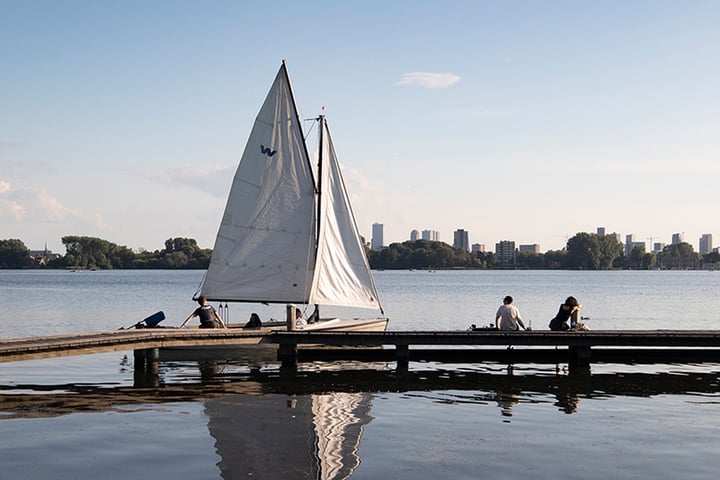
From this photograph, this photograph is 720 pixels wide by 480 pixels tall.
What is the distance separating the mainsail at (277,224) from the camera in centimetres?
3228

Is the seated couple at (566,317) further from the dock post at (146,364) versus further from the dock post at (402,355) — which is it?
the dock post at (146,364)

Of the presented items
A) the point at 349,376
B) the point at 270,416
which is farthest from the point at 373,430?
the point at 349,376

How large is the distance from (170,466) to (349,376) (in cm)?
1301

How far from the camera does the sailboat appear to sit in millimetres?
32281

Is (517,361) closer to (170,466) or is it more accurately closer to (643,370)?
(643,370)

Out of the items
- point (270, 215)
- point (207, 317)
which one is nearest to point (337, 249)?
point (270, 215)

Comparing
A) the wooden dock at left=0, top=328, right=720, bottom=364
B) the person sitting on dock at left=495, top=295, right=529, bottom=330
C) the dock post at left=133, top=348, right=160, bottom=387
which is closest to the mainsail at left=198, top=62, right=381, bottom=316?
the wooden dock at left=0, top=328, right=720, bottom=364

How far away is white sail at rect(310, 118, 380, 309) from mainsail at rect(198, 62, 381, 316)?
0.16 ft

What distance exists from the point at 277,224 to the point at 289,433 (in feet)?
50.3

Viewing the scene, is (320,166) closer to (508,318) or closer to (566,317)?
(508,318)

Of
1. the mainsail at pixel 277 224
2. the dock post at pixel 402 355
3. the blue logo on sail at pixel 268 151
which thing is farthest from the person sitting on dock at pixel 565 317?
the blue logo on sail at pixel 268 151

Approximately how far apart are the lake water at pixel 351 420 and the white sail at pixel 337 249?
298 centimetres

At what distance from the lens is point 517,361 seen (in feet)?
102

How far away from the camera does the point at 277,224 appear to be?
32.4 metres
